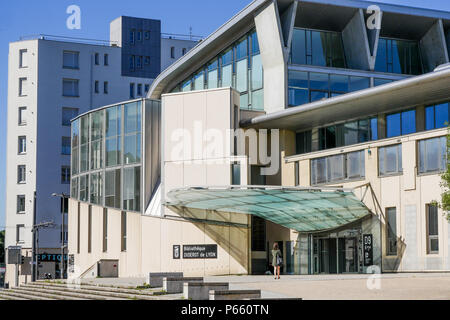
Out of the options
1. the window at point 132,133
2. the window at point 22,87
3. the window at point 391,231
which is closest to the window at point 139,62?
the window at point 22,87

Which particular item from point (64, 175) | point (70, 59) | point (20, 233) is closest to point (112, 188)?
point (64, 175)

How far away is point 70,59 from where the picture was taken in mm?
81688

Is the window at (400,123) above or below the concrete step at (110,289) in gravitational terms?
above

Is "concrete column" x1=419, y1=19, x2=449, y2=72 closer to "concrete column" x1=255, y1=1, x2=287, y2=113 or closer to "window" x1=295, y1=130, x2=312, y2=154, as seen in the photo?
"concrete column" x1=255, y1=1, x2=287, y2=113

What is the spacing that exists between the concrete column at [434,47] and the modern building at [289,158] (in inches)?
3.3

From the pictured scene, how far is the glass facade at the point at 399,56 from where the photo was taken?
1849 inches

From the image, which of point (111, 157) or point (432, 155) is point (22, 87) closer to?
point (111, 157)

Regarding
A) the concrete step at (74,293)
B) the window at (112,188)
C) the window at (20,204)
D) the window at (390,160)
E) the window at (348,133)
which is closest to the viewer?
the concrete step at (74,293)

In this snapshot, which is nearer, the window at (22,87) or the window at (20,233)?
the window at (20,233)

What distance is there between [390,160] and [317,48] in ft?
36.8

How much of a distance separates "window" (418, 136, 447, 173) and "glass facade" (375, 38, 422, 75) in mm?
12459

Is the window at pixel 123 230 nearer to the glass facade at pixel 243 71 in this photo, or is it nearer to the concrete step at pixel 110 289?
the glass facade at pixel 243 71
